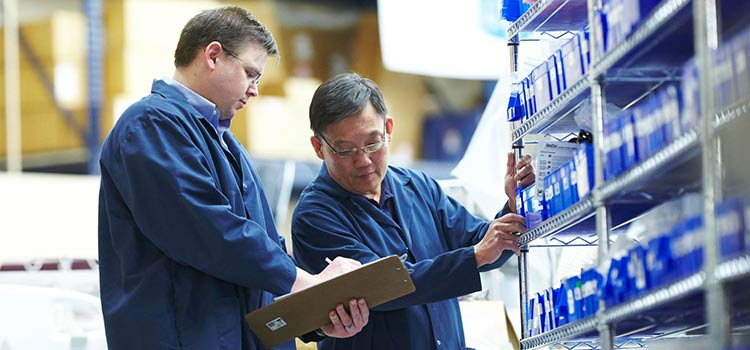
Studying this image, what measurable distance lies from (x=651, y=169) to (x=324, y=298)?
121 centimetres

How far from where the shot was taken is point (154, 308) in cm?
354

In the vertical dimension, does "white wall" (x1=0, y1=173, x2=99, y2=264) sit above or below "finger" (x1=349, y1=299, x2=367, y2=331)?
above

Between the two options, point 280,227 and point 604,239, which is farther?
point 280,227

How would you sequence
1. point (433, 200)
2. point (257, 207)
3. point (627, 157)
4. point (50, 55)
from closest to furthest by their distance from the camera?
1. point (627, 157)
2. point (257, 207)
3. point (433, 200)
4. point (50, 55)

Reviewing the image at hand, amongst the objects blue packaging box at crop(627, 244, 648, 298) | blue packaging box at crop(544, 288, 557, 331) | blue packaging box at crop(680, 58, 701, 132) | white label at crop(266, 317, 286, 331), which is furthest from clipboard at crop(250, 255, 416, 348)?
blue packaging box at crop(680, 58, 701, 132)

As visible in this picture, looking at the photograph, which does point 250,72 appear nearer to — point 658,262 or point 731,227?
point 658,262

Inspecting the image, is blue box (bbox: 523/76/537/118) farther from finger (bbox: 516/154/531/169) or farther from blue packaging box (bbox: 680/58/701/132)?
blue packaging box (bbox: 680/58/701/132)

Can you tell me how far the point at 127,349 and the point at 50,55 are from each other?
27.9 feet

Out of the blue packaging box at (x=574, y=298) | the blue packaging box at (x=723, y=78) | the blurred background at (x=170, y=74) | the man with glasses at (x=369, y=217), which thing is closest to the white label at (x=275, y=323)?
the man with glasses at (x=369, y=217)

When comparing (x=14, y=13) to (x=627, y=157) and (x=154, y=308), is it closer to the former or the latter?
(x=154, y=308)

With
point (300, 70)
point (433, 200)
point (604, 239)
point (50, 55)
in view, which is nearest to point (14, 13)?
point (50, 55)

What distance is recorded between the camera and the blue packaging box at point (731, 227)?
2404 mm

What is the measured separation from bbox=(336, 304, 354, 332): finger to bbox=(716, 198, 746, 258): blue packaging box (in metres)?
1.47

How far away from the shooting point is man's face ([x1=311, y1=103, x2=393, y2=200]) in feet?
13.1
